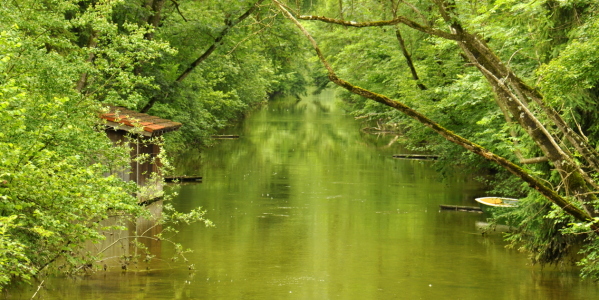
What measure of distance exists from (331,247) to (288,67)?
11381 mm

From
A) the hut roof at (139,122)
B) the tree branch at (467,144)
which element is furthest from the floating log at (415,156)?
the tree branch at (467,144)

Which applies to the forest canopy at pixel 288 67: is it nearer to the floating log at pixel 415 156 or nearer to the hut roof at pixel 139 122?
the hut roof at pixel 139 122

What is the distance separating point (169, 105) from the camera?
30.2 meters

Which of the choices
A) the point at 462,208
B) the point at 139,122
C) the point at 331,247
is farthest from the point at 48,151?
the point at 462,208

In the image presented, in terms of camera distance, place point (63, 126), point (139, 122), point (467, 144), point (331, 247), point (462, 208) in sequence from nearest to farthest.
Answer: point (467, 144) → point (63, 126) → point (331, 247) → point (139, 122) → point (462, 208)

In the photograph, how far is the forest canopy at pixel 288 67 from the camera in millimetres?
8938

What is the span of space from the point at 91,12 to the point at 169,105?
13065 millimetres

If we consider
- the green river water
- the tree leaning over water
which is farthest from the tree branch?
the green river water

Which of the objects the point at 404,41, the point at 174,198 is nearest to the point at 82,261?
the point at 174,198

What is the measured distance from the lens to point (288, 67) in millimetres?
30281

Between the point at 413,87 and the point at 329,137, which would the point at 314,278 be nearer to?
the point at 413,87

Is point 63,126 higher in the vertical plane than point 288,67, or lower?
lower

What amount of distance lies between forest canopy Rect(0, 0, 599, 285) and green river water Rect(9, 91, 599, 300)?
1.17 metres

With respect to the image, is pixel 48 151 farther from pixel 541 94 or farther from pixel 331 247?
pixel 331 247
